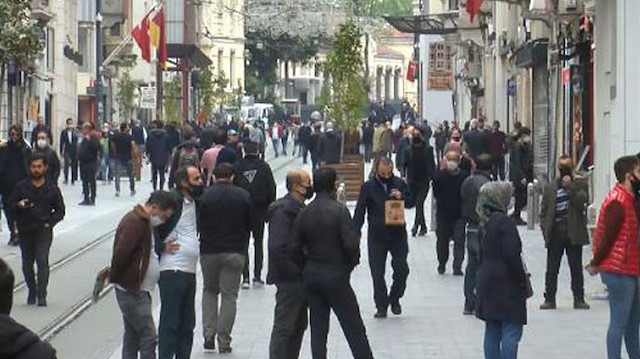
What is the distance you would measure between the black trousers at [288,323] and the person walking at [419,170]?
15.4 m

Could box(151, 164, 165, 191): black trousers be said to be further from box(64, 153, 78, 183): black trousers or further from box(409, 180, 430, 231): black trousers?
box(409, 180, 430, 231): black trousers

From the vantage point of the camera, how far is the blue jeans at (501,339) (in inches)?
531

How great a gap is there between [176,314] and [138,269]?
110cm

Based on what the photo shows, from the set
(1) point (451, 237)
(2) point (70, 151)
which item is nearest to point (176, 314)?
(1) point (451, 237)

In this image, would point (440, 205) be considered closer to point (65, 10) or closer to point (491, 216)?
point (491, 216)

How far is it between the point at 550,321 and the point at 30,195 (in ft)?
18.3

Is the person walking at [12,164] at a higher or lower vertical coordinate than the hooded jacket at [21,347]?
higher

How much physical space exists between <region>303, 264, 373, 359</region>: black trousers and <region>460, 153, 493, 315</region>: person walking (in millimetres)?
4892

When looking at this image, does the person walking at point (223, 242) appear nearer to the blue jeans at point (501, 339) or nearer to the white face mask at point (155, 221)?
the white face mask at point (155, 221)

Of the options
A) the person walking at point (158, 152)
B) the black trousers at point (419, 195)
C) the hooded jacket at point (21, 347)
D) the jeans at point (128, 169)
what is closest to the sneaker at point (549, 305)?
the black trousers at point (419, 195)

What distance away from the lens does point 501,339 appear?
1370 cm

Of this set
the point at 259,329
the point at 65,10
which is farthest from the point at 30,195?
the point at 65,10

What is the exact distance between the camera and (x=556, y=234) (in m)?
19.2

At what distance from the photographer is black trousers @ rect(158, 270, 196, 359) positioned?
564 inches
